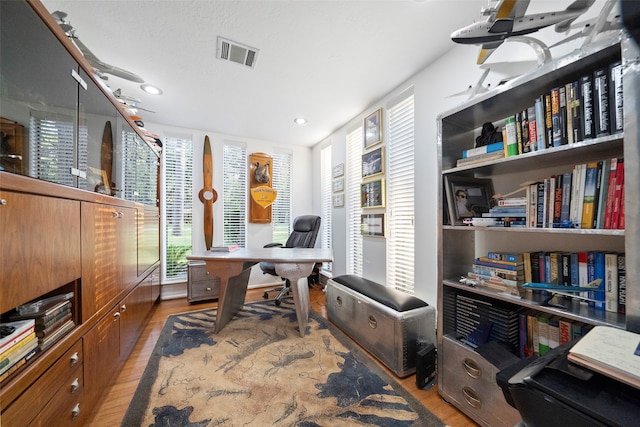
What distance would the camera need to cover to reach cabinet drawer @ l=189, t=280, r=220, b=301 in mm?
3115

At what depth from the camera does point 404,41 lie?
1.73m

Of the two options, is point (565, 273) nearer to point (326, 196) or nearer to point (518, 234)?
point (518, 234)

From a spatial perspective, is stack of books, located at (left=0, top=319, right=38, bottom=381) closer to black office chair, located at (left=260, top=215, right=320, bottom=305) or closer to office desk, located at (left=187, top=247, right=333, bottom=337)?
office desk, located at (left=187, top=247, right=333, bottom=337)

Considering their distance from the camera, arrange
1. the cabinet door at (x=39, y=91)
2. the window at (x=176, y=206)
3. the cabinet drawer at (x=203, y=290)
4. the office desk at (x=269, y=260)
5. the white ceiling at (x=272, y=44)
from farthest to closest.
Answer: the window at (x=176, y=206)
the cabinet drawer at (x=203, y=290)
the office desk at (x=269, y=260)
the white ceiling at (x=272, y=44)
the cabinet door at (x=39, y=91)

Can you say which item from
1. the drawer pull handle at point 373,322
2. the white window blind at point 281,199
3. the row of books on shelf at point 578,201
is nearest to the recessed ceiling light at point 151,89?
the white window blind at point 281,199

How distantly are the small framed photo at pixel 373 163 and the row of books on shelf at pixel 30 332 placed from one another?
2609 mm

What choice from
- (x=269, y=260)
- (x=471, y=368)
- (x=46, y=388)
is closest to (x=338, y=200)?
(x=269, y=260)

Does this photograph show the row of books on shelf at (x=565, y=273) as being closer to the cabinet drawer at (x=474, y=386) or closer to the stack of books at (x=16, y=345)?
the cabinet drawer at (x=474, y=386)

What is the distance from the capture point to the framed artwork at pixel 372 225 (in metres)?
2.65

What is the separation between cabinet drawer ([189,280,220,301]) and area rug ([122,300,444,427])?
0.82 metres

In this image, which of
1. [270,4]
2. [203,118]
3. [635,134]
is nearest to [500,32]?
[635,134]

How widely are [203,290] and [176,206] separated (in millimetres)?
1339

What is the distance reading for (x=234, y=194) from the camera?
391cm

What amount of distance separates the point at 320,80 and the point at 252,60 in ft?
2.09
